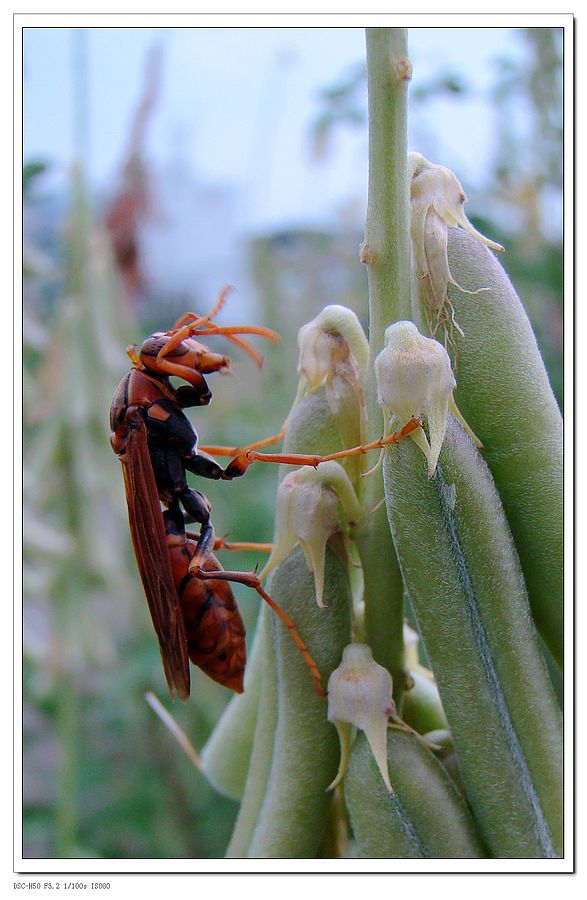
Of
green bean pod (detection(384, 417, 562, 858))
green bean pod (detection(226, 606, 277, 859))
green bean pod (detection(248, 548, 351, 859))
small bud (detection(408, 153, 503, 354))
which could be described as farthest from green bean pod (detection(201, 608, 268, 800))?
small bud (detection(408, 153, 503, 354))

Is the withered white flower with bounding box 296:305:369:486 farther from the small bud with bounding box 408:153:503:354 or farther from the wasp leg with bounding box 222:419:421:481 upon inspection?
the small bud with bounding box 408:153:503:354

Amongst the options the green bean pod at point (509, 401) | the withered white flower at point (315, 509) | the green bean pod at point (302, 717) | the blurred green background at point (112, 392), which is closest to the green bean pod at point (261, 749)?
the green bean pod at point (302, 717)

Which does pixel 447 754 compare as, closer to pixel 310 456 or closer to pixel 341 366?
pixel 310 456

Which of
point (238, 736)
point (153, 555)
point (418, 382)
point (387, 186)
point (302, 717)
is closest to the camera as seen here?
point (418, 382)

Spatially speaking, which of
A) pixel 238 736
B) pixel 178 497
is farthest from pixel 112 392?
pixel 238 736

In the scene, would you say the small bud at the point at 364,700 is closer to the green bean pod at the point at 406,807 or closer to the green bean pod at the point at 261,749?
the green bean pod at the point at 406,807
